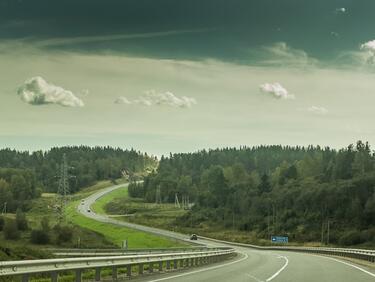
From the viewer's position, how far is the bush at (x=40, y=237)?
97.1m

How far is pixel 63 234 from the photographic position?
101 m

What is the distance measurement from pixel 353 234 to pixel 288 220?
3471 cm

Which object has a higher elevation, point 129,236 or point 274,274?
point 274,274

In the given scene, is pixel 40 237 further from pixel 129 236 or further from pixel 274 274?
pixel 274 274

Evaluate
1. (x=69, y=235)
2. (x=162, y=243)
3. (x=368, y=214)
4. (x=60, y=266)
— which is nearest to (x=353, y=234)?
(x=368, y=214)

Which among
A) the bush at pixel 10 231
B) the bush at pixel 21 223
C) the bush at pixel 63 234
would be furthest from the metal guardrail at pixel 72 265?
the bush at pixel 21 223

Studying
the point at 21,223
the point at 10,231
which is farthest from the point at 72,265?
the point at 21,223

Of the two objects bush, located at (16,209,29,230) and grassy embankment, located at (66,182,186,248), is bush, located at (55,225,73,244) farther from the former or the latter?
bush, located at (16,209,29,230)

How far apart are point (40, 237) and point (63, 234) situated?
13.1 feet

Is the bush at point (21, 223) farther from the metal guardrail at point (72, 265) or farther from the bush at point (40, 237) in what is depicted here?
the metal guardrail at point (72, 265)

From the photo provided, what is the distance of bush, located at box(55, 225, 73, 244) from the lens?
99.6 meters

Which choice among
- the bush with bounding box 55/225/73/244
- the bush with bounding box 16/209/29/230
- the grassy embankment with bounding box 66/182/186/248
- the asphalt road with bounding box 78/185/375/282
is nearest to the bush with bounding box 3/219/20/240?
the bush with bounding box 16/209/29/230

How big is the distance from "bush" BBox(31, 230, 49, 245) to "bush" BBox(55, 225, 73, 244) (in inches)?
71.8

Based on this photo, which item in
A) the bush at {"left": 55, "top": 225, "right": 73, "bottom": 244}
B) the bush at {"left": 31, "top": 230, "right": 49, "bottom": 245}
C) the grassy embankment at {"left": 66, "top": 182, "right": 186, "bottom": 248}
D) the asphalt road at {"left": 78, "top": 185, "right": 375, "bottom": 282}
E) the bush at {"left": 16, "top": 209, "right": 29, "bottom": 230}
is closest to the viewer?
the asphalt road at {"left": 78, "top": 185, "right": 375, "bottom": 282}
